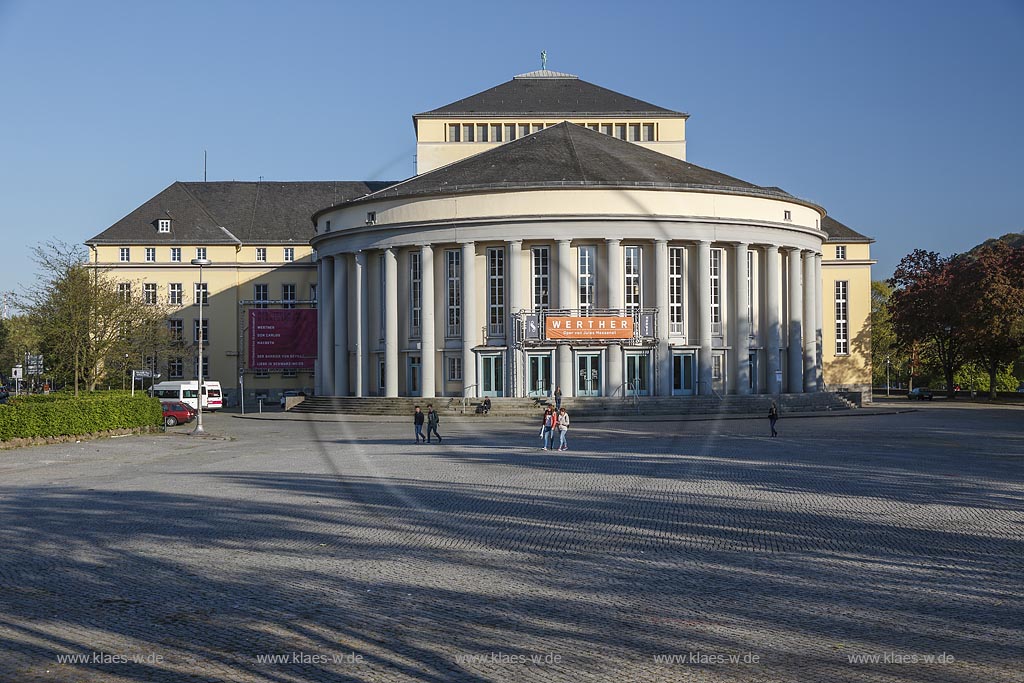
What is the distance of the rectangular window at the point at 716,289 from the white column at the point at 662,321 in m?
3.52

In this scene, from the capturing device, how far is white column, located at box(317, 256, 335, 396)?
6419 cm

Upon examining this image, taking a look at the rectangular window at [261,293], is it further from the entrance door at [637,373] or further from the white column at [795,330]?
the white column at [795,330]

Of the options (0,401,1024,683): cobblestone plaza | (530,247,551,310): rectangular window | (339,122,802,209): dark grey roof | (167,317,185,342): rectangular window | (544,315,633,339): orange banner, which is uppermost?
(339,122,802,209): dark grey roof

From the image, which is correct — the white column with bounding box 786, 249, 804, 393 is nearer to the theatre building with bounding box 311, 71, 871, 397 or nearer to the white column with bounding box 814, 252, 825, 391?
the theatre building with bounding box 311, 71, 871, 397

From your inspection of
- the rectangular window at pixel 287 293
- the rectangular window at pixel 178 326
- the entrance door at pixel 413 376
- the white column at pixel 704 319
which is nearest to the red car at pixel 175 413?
the entrance door at pixel 413 376

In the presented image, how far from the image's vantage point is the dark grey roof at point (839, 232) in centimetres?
8119

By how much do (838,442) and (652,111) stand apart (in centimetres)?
4901

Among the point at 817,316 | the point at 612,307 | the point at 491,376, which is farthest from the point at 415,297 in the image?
the point at 817,316

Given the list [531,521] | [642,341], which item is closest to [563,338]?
[642,341]

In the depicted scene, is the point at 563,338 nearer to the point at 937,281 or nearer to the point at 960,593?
the point at 937,281

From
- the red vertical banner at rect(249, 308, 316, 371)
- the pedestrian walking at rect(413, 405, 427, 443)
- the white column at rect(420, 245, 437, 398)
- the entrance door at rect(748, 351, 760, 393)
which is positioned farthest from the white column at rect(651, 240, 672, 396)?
the red vertical banner at rect(249, 308, 316, 371)

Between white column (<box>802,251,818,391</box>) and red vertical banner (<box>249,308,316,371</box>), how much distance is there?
1330 inches

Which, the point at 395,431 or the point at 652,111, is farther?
the point at 652,111

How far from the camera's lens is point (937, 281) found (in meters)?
77.4
